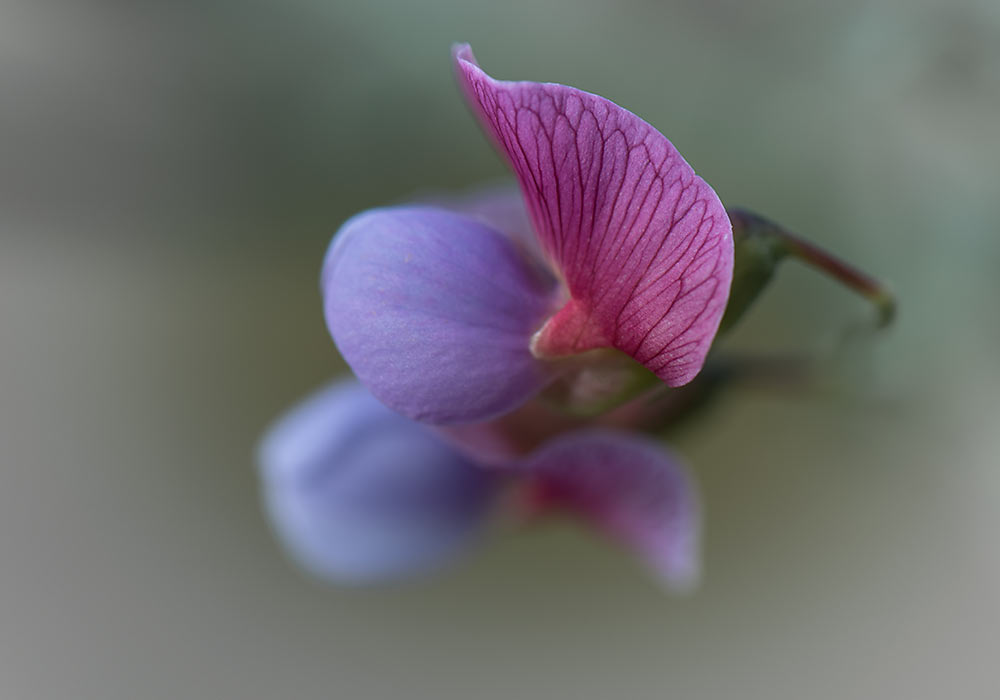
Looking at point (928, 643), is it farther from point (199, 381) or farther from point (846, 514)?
point (199, 381)

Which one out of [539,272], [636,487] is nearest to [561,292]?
[539,272]

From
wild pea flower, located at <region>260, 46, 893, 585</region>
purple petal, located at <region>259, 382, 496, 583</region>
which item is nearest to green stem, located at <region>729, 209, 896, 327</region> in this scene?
wild pea flower, located at <region>260, 46, 893, 585</region>

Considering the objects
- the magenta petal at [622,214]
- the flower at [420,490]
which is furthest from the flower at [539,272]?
the flower at [420,490]

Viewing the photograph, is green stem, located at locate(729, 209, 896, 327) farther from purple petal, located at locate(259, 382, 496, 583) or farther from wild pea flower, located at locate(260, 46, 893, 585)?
purple petal, located at locate(259, 382, 496, 583)

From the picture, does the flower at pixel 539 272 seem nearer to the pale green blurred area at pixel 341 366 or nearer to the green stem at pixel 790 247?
the green stem at pixel 790 247

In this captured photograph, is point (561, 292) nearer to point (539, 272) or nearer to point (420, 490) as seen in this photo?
point (539, 272)

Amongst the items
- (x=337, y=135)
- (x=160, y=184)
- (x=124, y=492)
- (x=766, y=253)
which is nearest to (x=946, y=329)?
(x=766, y=253)
